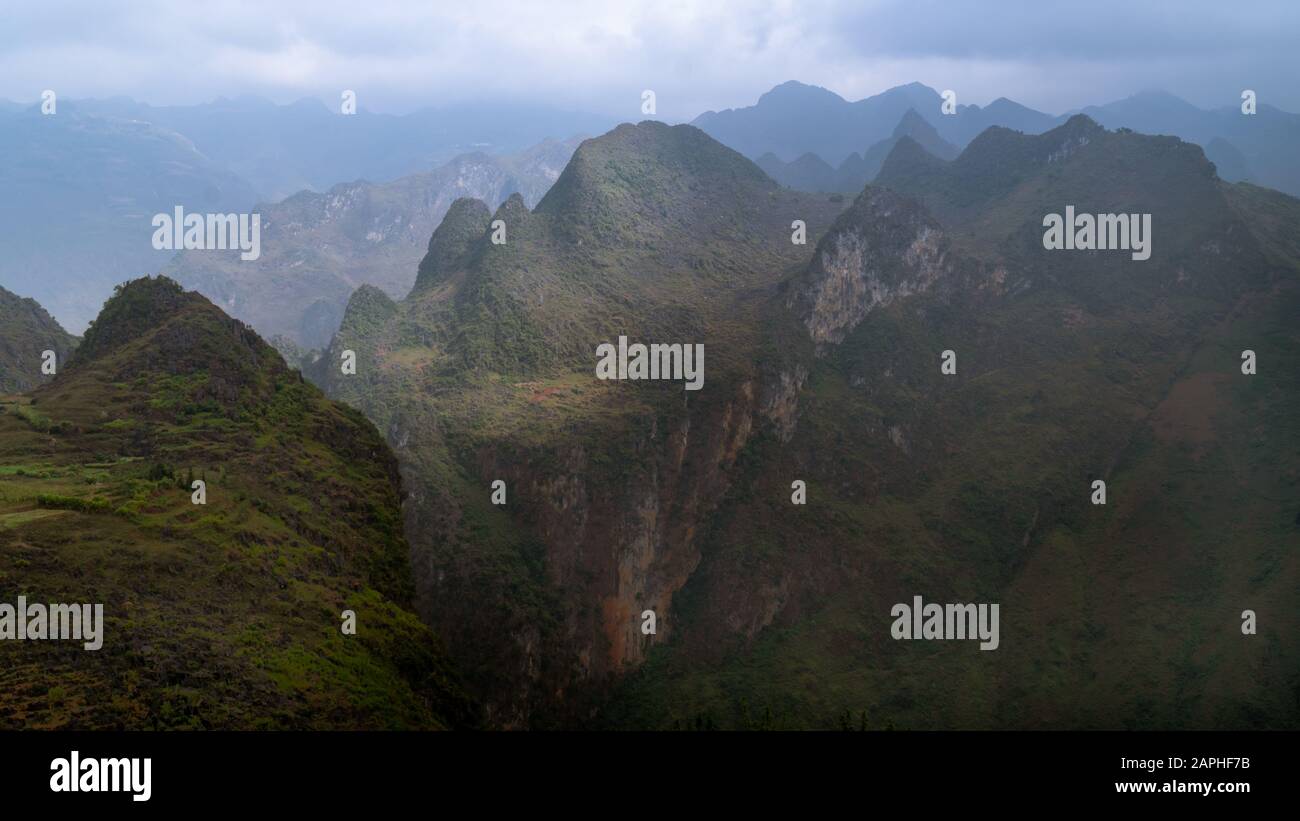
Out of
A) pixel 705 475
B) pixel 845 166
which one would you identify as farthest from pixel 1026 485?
pixel 845 166

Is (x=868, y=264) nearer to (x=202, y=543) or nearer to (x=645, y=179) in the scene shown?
(x=645, y=179)

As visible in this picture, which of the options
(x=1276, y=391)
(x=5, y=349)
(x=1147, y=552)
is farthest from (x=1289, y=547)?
(x=5, y=349)

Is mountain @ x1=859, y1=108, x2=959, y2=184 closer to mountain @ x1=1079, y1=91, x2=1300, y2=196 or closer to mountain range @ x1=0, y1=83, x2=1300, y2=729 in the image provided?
mountain @ x1=1079, y1=91, x2=1300, y2=196

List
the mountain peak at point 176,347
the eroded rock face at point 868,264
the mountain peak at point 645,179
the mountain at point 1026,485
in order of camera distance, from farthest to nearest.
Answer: the mountain peak at point 645,179 < the eroded rock face at point 868,264 < the mountain at point 1026,485 < the mountain peak at point 176,347

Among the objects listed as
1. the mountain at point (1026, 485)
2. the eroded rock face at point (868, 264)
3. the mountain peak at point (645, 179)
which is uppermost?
the mountain peak at point (645, 179)

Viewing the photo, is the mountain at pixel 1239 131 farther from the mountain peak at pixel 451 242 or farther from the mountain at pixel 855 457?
the mountain peak at pixel 451 242

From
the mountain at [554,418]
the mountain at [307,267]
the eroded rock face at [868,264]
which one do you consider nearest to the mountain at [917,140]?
the eroded rock face at [868,264]
